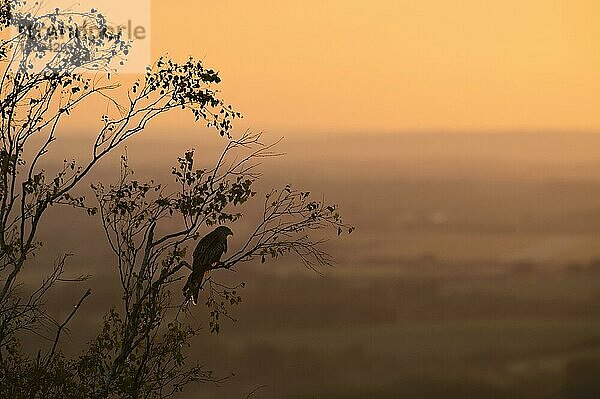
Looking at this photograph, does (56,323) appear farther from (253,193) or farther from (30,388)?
(253,193)

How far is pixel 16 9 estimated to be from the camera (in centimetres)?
717

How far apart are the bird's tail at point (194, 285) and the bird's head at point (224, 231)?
426 millimetres

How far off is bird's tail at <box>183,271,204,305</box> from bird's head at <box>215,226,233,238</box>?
1.40 feet

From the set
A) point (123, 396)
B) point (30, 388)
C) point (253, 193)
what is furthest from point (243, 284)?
point (30, 388)

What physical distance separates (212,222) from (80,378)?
1.60m

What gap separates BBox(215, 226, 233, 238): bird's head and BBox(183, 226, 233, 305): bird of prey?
5 centimetres

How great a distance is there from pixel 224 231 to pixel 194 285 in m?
0.57

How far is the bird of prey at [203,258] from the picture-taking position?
7496 mm

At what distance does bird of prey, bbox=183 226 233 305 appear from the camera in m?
7.50

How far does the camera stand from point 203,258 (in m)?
7.54

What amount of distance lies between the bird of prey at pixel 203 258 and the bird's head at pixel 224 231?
47 mm

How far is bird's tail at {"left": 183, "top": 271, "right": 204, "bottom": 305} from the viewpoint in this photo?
24.6 ft

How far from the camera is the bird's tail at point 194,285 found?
7.49 meters

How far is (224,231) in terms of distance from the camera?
781 cm
